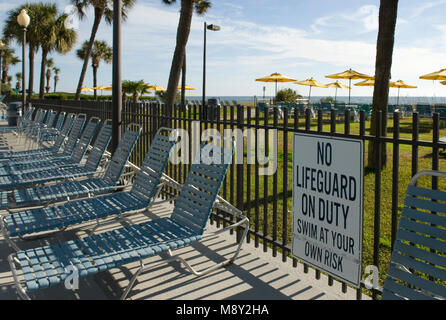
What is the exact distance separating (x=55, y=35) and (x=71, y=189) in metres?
35.7

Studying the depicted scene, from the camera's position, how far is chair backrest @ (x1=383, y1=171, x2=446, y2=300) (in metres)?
2.12

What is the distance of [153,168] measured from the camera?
4.94m

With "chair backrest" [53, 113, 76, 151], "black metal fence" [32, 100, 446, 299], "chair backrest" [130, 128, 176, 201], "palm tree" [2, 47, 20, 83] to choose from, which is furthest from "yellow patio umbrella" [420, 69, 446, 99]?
"palm tree" [2, 47, 20, 83]

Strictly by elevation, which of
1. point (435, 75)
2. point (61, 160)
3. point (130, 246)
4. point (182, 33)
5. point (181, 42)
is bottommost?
point (130, 246)

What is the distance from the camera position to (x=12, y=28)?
37.0 metres

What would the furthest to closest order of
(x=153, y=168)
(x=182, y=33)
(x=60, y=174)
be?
(x=182, y=33) < (x=60, y=174) < (x=153, y=168)

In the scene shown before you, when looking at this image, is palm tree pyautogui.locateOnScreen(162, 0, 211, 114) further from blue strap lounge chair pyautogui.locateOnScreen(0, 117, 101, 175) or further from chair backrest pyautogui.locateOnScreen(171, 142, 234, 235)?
chair backrest pyautogui.locateOnScreen(171, 142, 234, 235)

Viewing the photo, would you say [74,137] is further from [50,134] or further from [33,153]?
[50,134]

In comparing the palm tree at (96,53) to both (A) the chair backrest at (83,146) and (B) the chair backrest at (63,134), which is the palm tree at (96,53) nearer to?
(B) the chair backrest at (63,134)

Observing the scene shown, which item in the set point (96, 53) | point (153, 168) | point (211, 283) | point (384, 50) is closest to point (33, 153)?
point (153, 168)

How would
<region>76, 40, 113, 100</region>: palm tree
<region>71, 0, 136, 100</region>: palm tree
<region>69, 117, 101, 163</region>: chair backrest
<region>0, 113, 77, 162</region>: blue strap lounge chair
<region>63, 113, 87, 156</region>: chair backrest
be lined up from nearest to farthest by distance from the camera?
1. <region>69, 117, 101, 163</region>: chair backrest
2. <region>0, 113, 77, 162</region>: blue strap lounge chair
3. <region>63, 113, 87, 156</region>: chair backrest
4. <region>71, 0, 136, 100</region>: palm tree
5. <region>76, 40, 113, 100</region>: palm tree

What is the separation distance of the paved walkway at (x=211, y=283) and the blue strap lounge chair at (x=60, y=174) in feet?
3.92

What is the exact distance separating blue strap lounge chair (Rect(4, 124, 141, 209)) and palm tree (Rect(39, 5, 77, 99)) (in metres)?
33.1

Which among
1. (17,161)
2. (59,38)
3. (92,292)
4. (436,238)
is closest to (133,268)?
(92,292)
